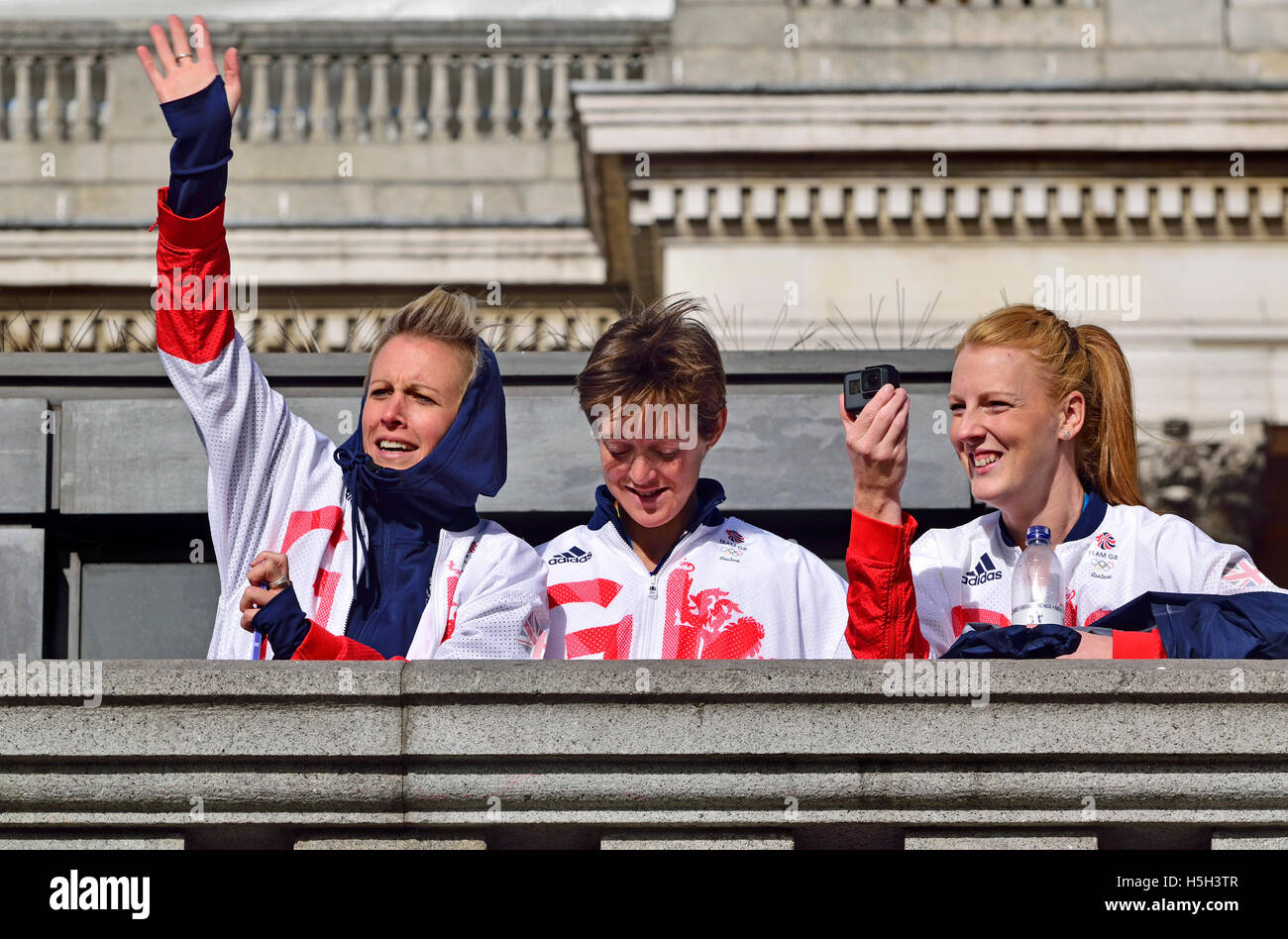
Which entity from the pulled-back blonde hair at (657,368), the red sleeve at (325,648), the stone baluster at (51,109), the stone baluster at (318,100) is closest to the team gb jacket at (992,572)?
the pulled-back blonde hair at (657,368)

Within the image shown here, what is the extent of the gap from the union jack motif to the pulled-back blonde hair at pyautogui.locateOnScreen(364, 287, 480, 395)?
94.6 inches

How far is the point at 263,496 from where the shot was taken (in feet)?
22.6

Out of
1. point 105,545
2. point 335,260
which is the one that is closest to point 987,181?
point 335,260

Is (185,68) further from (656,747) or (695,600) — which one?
(656,747)

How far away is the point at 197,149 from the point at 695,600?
209 centimetres

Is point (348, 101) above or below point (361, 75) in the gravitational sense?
below

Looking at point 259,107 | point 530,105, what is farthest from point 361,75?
point 530,105

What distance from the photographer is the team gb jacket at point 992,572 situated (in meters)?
5.94

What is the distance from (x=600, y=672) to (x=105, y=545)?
3830 millimetres

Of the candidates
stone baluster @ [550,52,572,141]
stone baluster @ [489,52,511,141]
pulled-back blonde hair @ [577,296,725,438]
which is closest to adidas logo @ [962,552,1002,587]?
pulled-back blonde hair @ [577,296,725,438]

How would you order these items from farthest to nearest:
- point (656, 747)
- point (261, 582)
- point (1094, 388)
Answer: point (1094, 388)
point (261, 582)
point (656, 747)

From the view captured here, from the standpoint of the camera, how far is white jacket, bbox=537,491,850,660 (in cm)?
650

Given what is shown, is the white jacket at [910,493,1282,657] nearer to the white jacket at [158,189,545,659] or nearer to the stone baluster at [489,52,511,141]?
the white jacket at [158,189,545,659]
